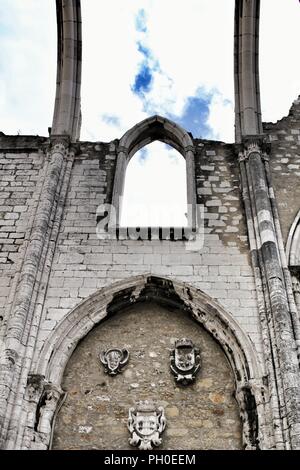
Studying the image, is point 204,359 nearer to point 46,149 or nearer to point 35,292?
point 35,292

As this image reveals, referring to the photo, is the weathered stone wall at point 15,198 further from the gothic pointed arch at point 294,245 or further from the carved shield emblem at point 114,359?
the gothic pointed arch at point 294,245

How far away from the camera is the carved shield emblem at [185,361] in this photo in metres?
6.83

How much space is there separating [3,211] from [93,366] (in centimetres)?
284

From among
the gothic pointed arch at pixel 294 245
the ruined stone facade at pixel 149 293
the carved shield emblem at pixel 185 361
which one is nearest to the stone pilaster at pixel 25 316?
the ruined stone facade at pixel 149 293

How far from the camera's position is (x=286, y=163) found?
9.24m

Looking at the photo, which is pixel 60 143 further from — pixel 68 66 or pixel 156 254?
pixel 156 254

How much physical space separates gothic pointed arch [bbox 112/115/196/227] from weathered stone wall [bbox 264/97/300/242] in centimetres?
128

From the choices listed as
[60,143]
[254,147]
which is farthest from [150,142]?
[254,147]

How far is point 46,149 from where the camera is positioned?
947cm

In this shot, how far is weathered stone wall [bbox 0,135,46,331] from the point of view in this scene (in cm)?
770

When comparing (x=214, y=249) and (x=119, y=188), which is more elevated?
(x=119, y=188)

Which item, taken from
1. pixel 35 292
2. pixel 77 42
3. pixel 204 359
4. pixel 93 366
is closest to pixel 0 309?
pixel 35 292

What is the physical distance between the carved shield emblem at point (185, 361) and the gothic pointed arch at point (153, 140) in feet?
7.37
